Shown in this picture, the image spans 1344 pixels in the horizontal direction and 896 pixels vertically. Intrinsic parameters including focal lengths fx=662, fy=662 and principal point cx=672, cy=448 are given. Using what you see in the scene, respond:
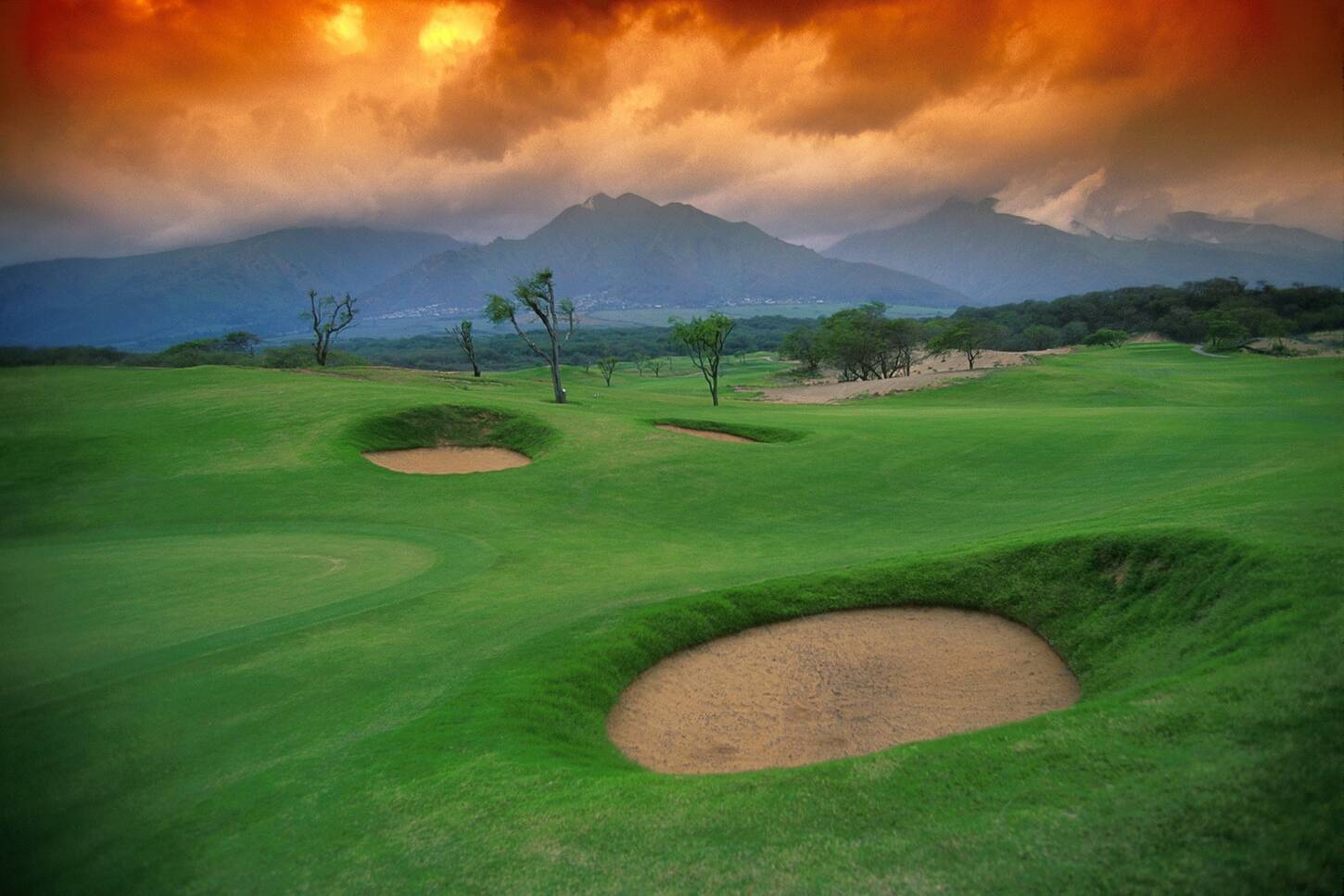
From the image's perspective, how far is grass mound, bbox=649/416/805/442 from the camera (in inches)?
1190

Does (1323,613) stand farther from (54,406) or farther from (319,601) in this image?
(54,406)

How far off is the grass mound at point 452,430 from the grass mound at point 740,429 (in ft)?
22.1

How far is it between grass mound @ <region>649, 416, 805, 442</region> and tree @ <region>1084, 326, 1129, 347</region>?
320 feet

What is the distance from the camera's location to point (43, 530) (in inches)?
620

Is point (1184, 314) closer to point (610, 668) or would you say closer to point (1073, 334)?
point (1073, 334)

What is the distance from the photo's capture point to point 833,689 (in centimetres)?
981

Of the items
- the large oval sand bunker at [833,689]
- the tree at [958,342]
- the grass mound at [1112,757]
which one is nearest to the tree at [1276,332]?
the tree at [958,342]

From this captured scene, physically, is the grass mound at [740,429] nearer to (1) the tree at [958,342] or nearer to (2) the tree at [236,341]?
(1) the tree at [958,342]

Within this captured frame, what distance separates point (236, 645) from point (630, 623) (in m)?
6.11

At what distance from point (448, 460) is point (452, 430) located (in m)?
3.05

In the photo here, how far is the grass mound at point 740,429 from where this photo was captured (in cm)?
3023

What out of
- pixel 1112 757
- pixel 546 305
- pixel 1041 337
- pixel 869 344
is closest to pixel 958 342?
pixel 869 344

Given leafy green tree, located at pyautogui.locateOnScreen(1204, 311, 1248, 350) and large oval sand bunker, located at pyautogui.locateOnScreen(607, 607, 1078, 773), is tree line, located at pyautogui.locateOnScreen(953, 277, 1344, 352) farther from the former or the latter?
large oval sand bunker, located at pyautogui.locateOnScreen(607, 607, 1078, 773)

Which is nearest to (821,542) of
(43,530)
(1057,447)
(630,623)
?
(630,623)
